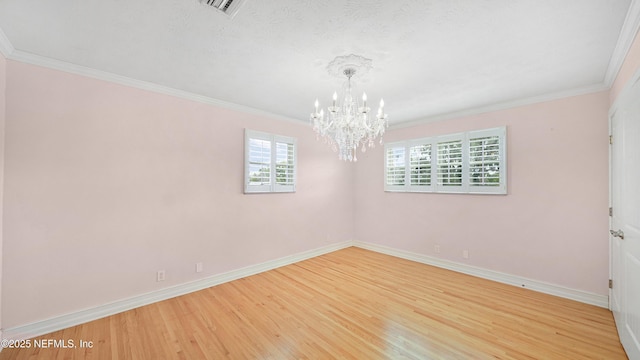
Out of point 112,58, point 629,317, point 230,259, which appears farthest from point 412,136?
point 112,58

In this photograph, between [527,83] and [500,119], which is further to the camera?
[500,119]

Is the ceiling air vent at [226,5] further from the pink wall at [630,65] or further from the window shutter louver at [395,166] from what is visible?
the window shutter louver at [395,166]

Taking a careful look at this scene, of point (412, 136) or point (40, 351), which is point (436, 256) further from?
point (40, 351)

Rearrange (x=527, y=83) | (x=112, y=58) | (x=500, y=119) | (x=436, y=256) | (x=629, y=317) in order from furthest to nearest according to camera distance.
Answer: (x=436, y=256), (x=500, y=119), (x=527, y=83), (x=112, y=58), (x=629, y=317)

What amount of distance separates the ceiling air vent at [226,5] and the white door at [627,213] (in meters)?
2.76

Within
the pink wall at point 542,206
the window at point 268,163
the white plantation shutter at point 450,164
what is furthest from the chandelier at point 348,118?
the pink wall at point 542,206

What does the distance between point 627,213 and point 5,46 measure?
5319 millimetres

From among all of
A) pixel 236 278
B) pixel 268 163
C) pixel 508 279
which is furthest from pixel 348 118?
pixel 508 279

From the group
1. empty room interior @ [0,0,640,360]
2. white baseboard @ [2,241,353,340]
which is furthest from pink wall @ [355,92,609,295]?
white baseboard @ [2,241,353,340]

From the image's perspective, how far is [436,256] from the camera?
4160 mm

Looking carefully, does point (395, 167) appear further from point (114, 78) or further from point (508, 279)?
point (114, 78)

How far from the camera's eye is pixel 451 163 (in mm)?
4020

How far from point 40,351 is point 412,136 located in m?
5.28

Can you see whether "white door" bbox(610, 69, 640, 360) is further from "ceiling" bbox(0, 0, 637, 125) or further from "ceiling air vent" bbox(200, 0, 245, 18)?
"ceiling air vent" bbox(200, 0, 245, 18)
